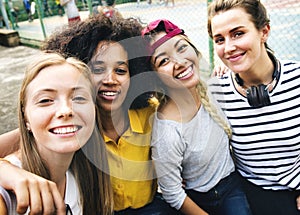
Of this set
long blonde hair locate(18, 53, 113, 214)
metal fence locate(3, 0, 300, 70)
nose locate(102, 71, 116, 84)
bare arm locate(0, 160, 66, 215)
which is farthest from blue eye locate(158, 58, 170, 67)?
metal fence locate(3, 0, 300, 70)

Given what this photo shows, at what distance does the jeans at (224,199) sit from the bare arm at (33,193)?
837 mm

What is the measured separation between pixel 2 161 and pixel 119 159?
516 millimetres

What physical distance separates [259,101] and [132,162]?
677 mm

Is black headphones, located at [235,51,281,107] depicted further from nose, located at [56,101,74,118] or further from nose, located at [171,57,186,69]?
nose, located at [56,101,74,118]

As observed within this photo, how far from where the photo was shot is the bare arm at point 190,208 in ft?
5.08

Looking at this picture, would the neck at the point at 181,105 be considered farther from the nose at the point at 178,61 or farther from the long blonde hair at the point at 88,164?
the long blonde hair at the point at 88,164

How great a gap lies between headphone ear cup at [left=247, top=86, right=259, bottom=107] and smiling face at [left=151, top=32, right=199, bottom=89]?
0.26 m

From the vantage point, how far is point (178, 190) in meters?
1.51

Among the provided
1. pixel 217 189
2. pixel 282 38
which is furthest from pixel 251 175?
pixel 282 38

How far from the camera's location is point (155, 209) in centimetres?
164

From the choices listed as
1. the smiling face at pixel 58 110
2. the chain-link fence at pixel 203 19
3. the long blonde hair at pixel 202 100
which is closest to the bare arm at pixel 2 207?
the smiling face at pixel 58 110

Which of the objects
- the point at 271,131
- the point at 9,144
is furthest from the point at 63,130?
the point at 271,131

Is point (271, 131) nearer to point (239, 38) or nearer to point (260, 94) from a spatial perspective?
point (260, 94)

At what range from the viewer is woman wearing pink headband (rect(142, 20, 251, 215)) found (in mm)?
1440
